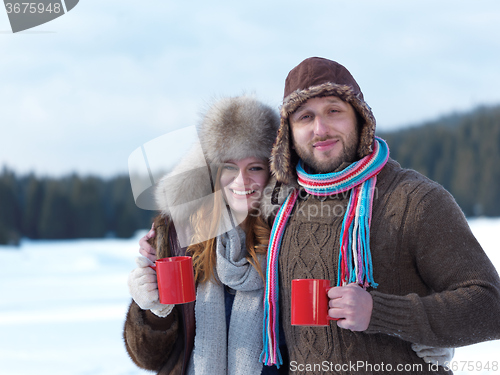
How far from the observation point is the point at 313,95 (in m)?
1.90

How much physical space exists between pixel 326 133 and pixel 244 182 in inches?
22.0

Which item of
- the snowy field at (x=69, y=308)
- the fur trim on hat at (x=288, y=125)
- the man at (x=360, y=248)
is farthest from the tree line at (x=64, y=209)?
the man at (x=360, y=248)

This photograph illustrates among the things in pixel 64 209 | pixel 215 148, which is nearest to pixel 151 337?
pixel 215 148

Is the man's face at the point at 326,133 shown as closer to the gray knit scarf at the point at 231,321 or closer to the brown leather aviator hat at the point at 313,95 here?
the brown leather aviator hat at the point at 313,95

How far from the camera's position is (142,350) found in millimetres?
2105

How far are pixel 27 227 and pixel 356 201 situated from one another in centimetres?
1489

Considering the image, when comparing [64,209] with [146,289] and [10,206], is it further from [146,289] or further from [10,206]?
[146,289]

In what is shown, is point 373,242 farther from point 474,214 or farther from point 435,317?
point 474,214

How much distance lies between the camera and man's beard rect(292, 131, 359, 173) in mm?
1874

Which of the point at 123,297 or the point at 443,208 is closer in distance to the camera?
the point at 443,208

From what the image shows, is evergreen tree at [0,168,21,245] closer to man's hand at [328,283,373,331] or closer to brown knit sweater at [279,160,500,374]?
brown knit sweater at [279,160,500,374]

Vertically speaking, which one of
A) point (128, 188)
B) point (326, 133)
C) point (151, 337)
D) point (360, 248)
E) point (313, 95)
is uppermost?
point (313, 95)

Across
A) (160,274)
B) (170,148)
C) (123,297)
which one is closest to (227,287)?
(160,274)

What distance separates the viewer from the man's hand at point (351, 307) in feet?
4.83
